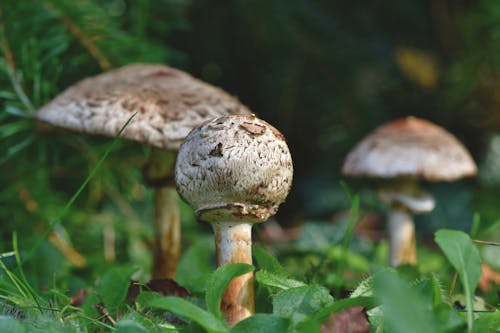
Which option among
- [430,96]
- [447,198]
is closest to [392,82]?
[430,96]

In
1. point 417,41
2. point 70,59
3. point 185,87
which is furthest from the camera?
point 417,41

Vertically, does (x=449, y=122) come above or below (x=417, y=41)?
below

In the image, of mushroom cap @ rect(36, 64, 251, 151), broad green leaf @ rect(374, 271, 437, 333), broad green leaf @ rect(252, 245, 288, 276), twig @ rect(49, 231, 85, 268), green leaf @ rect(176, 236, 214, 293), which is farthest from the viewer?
twig @ rect(49, 231, 85, 268)

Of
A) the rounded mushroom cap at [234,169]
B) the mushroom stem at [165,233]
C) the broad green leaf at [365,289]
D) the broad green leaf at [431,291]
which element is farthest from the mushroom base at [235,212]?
the mushroom stem at [165,233]

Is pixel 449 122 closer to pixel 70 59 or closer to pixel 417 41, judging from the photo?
pixel 417 41

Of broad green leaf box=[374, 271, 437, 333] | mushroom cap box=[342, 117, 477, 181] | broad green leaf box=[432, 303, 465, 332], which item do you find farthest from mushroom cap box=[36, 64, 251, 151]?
broad green leaf box=[374, 271, 437, 333]

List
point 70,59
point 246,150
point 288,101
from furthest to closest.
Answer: point 288,101 < point 70,59 < point 246,150

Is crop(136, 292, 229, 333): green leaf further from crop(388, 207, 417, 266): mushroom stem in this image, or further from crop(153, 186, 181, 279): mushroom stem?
crop(388, 207, 417, 266): mushroom stem
